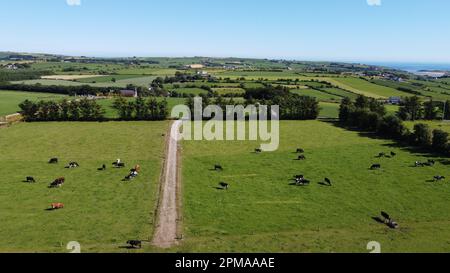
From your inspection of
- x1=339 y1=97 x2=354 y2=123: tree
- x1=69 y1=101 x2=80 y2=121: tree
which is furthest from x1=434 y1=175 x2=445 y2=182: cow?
x1=69 y1=101 x2=80 y2=121: tree

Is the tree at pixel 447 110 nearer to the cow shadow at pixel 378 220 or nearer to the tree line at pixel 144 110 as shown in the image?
the tree line at pixel 144 110

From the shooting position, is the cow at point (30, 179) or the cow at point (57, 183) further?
the cow at point (30, 179)

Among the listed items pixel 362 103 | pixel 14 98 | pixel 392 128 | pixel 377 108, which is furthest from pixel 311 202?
pixel 14 98

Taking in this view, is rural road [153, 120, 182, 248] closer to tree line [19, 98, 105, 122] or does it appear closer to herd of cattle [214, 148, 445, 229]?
herd of cattle [214, 148, 445, 229]

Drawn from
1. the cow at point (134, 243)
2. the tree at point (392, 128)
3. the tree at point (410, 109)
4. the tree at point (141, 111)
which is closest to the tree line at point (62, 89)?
the tree at point (141, 111)

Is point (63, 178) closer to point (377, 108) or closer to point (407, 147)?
point (407, 147)

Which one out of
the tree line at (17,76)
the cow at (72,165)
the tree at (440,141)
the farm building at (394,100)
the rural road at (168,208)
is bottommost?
the rural road at (168,208)
